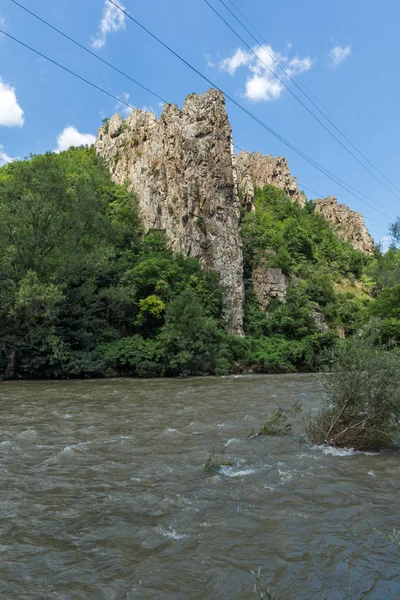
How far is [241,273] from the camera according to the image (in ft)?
140

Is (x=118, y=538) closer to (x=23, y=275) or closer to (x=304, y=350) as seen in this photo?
(x=23, y=275)

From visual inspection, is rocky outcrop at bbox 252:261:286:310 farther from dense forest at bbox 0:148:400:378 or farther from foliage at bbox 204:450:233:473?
foliage at bbox 204:450:233:473

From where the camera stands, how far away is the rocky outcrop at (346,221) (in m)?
78.5

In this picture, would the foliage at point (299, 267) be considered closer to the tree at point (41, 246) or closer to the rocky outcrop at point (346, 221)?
the rocky outcrop at point (346, 221)

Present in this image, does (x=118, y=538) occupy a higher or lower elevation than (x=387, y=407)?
lower

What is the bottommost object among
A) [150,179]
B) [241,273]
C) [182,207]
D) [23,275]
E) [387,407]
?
[387,407]

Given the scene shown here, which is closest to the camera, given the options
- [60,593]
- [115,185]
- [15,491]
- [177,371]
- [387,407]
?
[60,593]

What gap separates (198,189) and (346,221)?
4714cm

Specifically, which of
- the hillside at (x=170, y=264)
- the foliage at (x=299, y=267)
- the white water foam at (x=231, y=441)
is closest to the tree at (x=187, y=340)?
the hillside at (x=170, y=264)

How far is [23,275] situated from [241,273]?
23158 mm

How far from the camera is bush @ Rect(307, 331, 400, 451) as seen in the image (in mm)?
8953

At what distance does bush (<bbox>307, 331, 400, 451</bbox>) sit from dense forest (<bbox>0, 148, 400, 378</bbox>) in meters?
7.08

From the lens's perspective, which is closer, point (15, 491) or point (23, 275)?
point (15, 491)

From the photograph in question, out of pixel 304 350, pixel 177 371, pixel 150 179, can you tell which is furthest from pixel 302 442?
pixel 150 179
